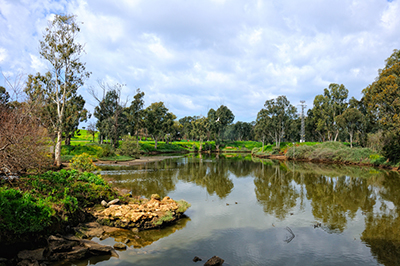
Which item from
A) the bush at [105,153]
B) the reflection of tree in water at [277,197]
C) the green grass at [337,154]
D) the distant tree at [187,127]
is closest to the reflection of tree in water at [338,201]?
the reflection of tree in water at [277,197]

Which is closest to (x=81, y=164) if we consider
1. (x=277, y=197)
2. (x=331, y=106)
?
(x=277, y=197)

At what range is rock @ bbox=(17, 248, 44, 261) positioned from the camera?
625 centimetres

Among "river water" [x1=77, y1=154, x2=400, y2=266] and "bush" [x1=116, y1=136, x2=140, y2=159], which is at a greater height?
"bush" [x1=116, y1=136, x2=140, y2=159]

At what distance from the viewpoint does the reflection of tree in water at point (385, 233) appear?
8031 millimetres

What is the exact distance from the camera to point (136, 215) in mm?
9500

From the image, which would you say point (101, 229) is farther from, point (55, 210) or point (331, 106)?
point (331, 106)

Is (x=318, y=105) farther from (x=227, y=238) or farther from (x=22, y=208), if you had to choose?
(x=22, y=208)

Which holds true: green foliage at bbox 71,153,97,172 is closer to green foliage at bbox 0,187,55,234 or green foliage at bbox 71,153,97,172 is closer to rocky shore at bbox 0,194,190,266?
rocky shore at bbox 0,194,190,266

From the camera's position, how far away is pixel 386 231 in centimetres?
1020

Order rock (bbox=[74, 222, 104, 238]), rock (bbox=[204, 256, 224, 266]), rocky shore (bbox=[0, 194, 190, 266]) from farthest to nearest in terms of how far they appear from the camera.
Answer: rock (bbox=[74, 222, 104, 238]) → rock (bbox=[204, 256, 224, 266]) → rocky shore (bbox=[0, 194, 190, 266])

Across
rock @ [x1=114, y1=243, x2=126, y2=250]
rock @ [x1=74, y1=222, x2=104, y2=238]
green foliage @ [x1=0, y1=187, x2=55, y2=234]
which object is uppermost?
green foliage @ [x1=0, y1=187, x2=55, y2=234]

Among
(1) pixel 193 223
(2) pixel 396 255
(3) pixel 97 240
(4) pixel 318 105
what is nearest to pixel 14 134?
(3) pixel 97 240

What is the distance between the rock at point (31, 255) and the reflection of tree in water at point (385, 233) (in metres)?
10.4

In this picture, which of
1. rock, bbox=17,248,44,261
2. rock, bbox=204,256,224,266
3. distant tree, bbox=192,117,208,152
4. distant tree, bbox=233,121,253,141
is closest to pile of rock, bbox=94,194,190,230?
rock, bbox=17,248,44,261
